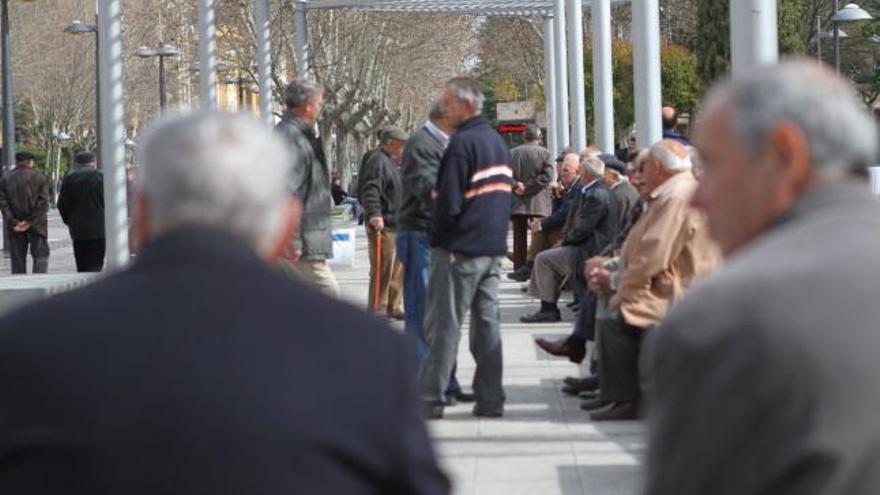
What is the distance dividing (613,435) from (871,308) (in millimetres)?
7791

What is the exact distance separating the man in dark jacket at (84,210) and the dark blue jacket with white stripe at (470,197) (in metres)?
9.70

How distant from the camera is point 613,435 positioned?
411 inches

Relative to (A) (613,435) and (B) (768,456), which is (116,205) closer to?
(A) (613,435)

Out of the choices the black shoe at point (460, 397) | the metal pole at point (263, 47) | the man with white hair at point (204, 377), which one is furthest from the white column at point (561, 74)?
the man with white hair at point (204, 377)

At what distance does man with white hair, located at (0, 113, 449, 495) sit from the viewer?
2.90 m

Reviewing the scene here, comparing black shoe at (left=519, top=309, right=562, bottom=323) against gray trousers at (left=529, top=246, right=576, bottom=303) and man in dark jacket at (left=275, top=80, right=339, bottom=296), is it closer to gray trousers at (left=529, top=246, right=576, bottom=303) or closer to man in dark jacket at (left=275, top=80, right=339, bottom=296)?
gray trousers at (left=529, top=246, right=576, bottom=303)

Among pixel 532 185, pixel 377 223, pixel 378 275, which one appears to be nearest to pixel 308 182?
pixel 377 223

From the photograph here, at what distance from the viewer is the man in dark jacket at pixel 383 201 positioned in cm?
1670

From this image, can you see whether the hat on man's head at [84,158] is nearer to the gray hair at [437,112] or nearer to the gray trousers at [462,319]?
the gray hair at [437,112]

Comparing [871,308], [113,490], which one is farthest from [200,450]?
[871,308]

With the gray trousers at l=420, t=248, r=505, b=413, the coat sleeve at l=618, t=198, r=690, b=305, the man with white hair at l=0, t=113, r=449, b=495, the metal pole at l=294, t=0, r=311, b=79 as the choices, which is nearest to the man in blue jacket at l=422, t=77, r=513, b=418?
the gray trousers at l=420, t=248, r=505, b=413

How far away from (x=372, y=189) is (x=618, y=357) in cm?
624

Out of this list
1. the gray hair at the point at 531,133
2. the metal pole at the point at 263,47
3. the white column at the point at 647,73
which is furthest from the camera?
the metal pole at the point at 263,47

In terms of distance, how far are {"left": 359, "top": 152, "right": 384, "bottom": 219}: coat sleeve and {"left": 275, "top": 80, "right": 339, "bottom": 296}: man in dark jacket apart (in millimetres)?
5493
